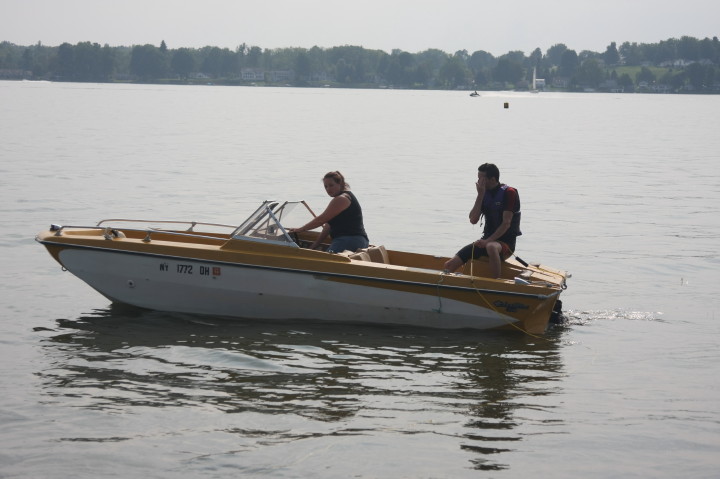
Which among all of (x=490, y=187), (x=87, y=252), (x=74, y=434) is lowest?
(x=74, y=434)

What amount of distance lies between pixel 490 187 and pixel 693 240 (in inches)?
422

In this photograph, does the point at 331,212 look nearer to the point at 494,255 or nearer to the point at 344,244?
the point at 344,244

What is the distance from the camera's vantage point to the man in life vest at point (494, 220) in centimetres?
1275

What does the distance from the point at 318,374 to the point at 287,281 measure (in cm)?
209

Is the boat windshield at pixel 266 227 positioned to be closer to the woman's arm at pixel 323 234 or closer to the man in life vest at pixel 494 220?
the woman's arm at pixel 323 234

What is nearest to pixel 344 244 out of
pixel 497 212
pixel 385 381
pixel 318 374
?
pixel 497 212

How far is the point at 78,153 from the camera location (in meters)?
44.1

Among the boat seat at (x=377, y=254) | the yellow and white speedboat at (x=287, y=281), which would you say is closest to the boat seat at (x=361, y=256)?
the yellow and white speedboat at (x=287, y=281)

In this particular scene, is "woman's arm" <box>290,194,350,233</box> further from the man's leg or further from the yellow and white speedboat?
the man's leg

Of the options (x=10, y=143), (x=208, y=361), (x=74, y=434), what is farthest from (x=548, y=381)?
(x=10, y=143)

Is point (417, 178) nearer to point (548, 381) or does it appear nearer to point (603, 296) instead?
point (603, 296)

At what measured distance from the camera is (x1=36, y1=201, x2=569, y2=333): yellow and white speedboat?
1262cm

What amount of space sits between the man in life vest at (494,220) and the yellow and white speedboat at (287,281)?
0.67 feet

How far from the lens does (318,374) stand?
11070 mm
